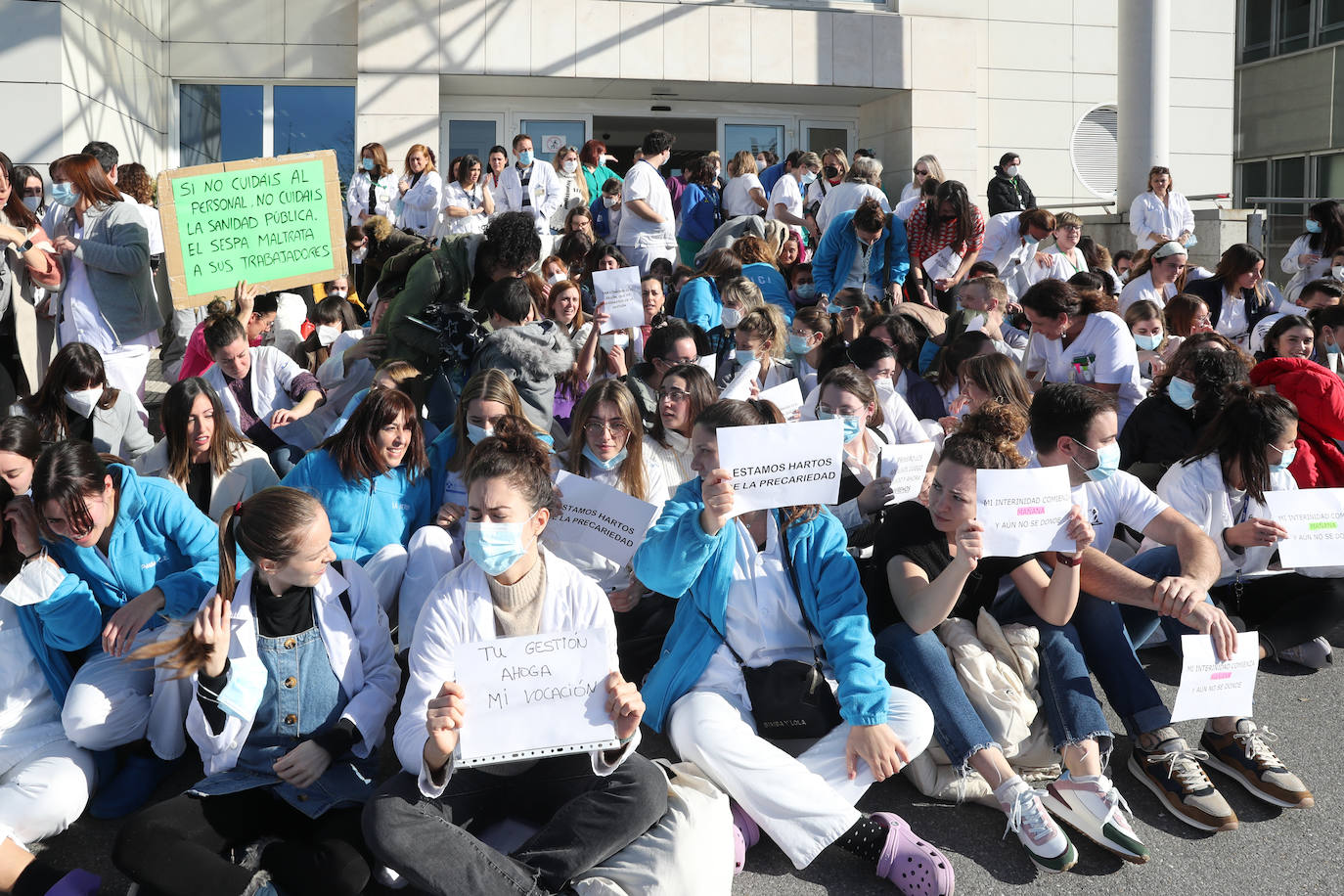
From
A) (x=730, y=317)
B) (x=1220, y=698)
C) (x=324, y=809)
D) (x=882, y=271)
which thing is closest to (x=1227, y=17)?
(x=882, y=271)

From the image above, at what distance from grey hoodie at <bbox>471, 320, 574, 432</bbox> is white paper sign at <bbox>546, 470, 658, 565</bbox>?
1458 millimetres

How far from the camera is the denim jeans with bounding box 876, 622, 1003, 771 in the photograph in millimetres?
3812

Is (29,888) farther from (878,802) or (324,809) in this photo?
(878,802)

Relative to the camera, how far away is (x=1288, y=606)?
493 cm

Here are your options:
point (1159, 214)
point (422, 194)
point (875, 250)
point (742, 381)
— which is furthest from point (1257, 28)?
point (742, 381)

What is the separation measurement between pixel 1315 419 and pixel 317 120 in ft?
49.2

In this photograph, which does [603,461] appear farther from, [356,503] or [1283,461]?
[1283,461]

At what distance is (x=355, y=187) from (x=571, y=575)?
378 inches

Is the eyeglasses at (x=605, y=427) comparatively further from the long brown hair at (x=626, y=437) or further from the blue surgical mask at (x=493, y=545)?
the blue surgical mask at (x=493, y=545)

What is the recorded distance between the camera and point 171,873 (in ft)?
10.3

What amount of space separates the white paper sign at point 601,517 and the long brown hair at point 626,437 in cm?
59

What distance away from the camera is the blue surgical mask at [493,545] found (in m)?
3.47

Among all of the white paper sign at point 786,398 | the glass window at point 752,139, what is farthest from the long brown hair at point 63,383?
the glass window at point 752,139

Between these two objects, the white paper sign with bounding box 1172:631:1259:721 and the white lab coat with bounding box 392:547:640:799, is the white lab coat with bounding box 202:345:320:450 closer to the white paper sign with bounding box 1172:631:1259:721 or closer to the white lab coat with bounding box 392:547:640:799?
the white lab coat with bounding box 392:547:640:799
